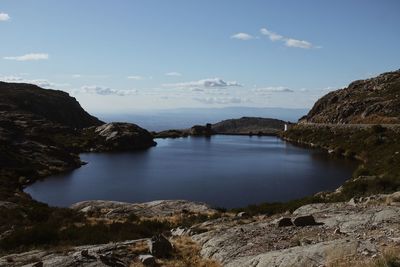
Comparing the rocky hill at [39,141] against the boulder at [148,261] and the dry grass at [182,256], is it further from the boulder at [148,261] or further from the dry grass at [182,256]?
the boulder at [148,261]

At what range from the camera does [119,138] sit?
401 feet

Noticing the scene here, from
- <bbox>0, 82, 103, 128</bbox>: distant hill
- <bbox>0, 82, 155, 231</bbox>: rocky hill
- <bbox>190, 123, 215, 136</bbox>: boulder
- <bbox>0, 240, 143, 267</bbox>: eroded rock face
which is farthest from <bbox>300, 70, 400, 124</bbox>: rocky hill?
<bbox>0, 240, 143, 267</bbox>: eroded rock face

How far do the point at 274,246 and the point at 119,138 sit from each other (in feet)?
347

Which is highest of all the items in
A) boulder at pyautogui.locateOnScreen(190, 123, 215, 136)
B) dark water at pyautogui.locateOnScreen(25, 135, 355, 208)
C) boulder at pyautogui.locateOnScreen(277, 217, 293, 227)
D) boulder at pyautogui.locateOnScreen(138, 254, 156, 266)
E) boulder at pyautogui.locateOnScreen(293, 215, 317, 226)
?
boulder at pyautogui.locateOnScreen(190, 123, 215, 136)

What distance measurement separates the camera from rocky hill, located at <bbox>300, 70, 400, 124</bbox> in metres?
114

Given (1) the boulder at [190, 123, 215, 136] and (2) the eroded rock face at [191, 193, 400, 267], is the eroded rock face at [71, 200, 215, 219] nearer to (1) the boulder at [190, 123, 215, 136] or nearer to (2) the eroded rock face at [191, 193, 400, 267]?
(2) the eroded rock face at [191, 193, 400, 267]

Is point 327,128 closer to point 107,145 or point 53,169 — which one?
point 107,145

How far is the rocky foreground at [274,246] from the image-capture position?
637 inches

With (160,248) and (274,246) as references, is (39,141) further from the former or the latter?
(274,246)

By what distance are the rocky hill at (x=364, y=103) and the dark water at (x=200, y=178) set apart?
21789 mm

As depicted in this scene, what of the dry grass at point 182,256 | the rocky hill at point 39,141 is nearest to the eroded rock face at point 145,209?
the rocky hill at point 39,141

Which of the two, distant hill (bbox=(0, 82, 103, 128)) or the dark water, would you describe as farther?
distant hill (bbox=(0, 82, 103, 128))

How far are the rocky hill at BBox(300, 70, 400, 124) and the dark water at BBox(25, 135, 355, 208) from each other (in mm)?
21789

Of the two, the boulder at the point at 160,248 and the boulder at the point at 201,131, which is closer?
the boulder at the point at 160,248
